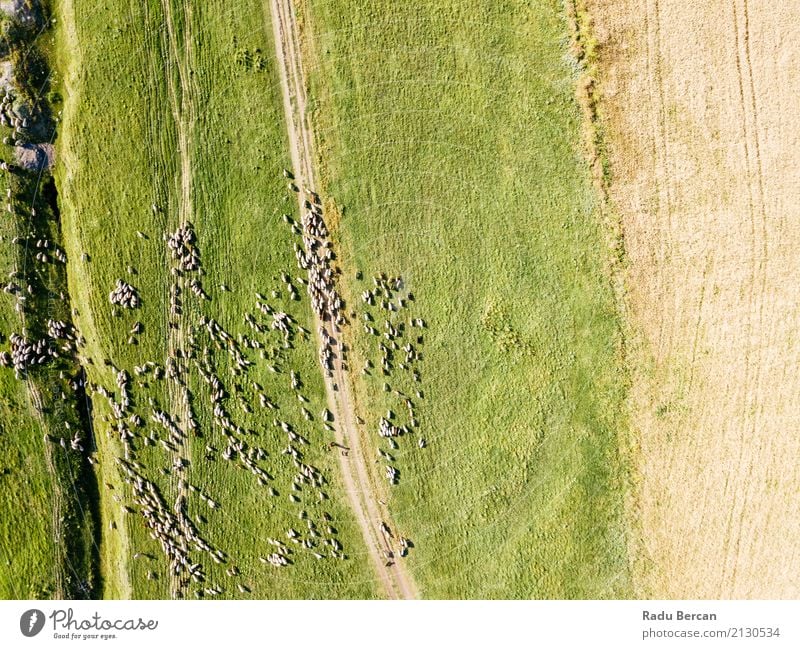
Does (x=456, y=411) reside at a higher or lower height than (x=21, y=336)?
lower

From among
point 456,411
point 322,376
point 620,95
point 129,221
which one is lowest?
point 456,411
